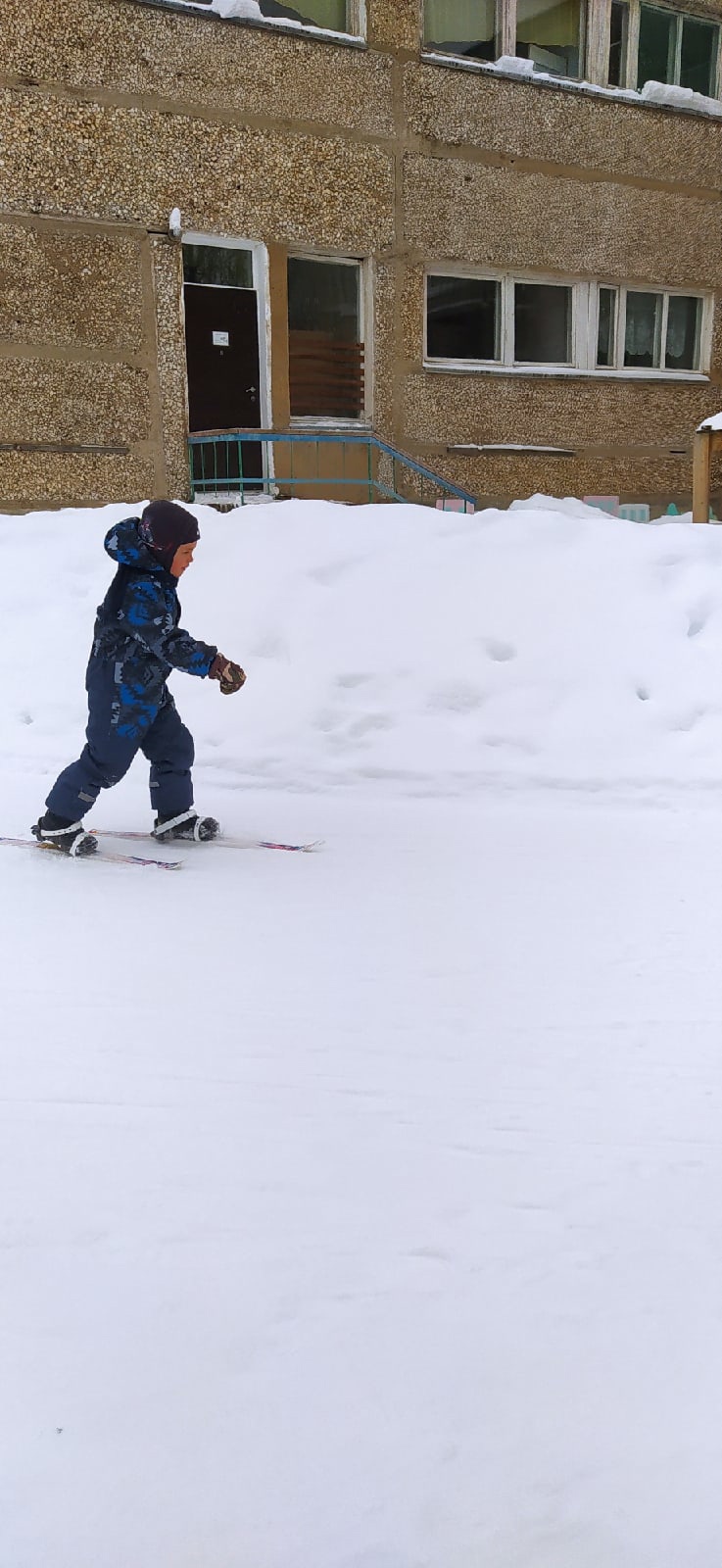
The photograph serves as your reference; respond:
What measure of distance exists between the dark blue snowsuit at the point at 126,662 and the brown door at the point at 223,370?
20.8 feet

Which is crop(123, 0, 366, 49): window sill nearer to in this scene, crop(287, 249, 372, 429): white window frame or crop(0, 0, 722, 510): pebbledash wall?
crop(0, 0, 722, 510): pebbledash wall

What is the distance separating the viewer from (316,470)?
10664 mm

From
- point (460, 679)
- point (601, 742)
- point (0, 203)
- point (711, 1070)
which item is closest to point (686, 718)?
point (601, 742)

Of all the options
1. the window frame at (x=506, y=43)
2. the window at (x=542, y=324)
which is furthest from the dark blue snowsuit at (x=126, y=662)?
the window frame at (x=506, y=43)

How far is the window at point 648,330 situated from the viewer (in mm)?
12406

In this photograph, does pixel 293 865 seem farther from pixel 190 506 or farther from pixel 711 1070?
pixel 190 506

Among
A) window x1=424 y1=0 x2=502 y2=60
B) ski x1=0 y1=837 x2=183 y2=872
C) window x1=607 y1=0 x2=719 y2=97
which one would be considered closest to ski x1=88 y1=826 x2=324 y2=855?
ski x1=0 y1=837 x2=183 y2=872

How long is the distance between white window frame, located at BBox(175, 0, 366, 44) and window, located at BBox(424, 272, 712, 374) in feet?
7.23

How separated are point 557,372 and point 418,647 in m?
7.36

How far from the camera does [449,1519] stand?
1.38 metres

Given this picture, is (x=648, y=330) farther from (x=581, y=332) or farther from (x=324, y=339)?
(x=324, y=339)

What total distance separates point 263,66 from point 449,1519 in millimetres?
11222

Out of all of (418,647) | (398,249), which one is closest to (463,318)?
(398,249)

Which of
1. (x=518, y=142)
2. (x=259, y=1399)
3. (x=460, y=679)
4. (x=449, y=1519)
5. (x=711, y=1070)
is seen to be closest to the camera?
(x=449, y=1519)
